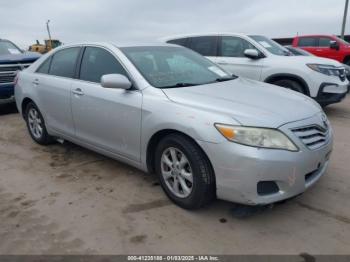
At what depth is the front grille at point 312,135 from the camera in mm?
2912

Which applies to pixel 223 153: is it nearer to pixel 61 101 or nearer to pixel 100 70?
pixel 100 70

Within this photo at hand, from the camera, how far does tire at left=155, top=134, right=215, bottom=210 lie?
296 centimetres

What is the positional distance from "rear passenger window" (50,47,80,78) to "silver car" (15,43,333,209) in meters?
0.02

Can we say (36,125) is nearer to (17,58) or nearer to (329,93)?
(17,58)

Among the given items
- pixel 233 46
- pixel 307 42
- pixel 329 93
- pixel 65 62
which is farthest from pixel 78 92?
pixel 307 42

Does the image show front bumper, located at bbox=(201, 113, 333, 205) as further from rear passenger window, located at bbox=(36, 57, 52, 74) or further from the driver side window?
the driver side window

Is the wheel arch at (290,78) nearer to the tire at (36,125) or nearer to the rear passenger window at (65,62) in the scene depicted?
the rear passenger window at (65,62)

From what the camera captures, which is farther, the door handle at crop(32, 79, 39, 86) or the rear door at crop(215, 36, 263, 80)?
the rear door at crop(215, 36, 263, 80)

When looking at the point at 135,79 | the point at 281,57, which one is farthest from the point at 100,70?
the point at 281,57

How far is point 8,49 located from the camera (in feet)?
28.8

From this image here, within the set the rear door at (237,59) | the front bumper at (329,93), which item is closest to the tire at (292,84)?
the front bumper at (329,93)

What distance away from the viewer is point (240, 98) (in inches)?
128

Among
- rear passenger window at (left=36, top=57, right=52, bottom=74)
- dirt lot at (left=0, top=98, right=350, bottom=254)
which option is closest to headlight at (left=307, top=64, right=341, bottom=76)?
dirt lot at (left=0, top=98, right=350, bottom=254)

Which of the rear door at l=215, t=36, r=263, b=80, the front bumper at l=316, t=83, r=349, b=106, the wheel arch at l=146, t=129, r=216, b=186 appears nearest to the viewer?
the wheel arch at l=146, t=129, r=216, b=186
